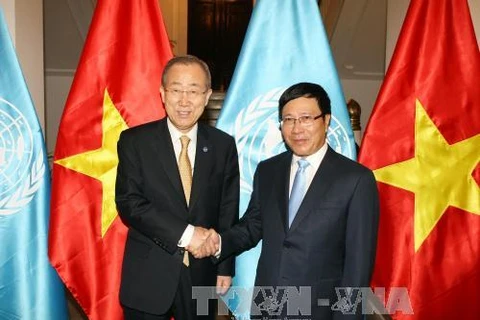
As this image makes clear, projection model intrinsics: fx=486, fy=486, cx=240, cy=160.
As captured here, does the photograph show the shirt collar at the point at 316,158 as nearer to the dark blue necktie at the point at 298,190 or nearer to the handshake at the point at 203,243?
the dark blue necktie at the point at 298,190

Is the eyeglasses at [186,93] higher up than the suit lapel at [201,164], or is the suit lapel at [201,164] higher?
the eyeglasses at [186,93]

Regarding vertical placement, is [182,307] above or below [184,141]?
below

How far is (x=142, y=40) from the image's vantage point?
2.11 m

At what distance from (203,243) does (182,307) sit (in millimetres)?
277

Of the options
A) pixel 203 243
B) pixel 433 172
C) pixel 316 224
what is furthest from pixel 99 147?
pixel 433 172

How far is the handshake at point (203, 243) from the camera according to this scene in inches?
63.0

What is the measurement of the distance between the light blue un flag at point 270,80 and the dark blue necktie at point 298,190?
457 millimetres

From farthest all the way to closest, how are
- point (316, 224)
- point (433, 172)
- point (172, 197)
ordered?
point (433, 172) → point (172, 197) → point (316, 224)

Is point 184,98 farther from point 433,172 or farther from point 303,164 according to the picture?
point 433,172

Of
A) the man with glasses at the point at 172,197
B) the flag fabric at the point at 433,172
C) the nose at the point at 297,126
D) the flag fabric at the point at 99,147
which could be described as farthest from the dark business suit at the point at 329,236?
the flag fabric at the point at 99,147

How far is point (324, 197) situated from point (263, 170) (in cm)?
30

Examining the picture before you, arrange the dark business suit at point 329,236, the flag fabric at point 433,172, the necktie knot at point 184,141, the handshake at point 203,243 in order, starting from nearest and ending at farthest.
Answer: the dark business suit at point 329,236, the handshake at point 203,243, the necktie knot at point 184,141, the flag fabric at point 433,172

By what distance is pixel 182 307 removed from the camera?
1714mm

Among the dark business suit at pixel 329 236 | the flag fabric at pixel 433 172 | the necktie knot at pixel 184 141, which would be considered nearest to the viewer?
the dark business suit at pixel 329 236
